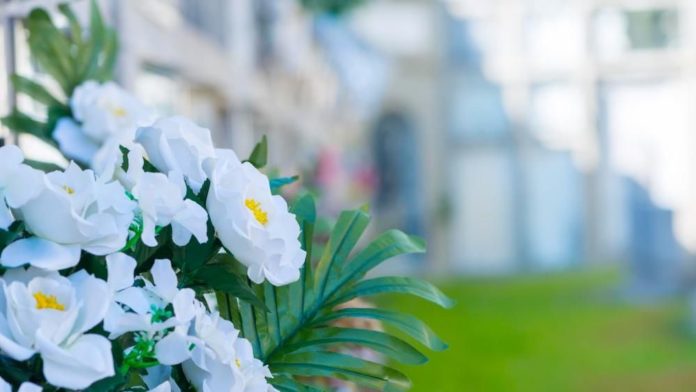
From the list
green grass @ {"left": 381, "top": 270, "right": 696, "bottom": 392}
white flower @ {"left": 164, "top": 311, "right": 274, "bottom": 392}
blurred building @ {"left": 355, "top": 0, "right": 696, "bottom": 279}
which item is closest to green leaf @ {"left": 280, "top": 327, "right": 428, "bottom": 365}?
white flower @ {"left": 164, "top": 311, "right": 274, "bottom": 392}

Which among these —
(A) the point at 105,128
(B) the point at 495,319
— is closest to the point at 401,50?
(B) the point at 495,319

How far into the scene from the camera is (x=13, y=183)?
605 mm

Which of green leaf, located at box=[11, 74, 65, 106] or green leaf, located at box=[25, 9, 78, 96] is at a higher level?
green leaf, located at box=[25, 9, 78, 96]

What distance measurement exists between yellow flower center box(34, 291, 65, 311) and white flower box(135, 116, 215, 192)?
6.2 inches

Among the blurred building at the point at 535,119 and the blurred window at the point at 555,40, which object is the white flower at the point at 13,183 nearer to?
the blurred building at the point at 535,119

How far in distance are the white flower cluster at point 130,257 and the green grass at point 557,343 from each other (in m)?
3.40

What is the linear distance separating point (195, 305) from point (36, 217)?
106 millimetres

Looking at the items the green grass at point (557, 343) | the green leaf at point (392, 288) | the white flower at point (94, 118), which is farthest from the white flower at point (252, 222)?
the green grass at point (557, 343)

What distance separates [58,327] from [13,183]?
10cm

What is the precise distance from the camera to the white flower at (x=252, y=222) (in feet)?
2.23

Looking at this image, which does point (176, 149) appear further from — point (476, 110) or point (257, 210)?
point (476, 110)

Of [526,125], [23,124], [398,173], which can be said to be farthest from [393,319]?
[398,173]

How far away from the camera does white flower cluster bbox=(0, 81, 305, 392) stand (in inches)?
22.0

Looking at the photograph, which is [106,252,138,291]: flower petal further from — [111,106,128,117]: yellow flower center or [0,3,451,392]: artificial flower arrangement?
[111,106,128,117]: yellow flower center
